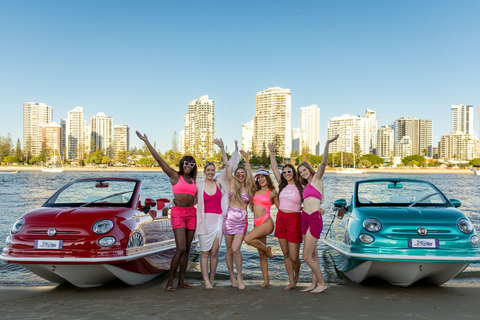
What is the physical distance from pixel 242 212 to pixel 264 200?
1.31 ft

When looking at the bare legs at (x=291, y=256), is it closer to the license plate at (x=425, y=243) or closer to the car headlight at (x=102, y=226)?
the license plate at (x=425, y=243)

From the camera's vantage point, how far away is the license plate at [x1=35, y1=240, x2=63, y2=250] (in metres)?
5.79

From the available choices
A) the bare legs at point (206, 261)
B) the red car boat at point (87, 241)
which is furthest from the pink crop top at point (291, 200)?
the red car boat at point (87, 241)

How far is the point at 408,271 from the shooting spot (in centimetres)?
620

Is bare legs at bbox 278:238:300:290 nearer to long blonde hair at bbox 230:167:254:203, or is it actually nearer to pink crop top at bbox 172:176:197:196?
long blonde hair at bbox 230:167:254:203

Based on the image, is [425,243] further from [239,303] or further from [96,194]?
[96,194]

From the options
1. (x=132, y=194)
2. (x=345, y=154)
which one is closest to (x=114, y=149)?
(x=345, y=154)

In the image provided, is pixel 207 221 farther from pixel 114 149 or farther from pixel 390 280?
pixel 114 149

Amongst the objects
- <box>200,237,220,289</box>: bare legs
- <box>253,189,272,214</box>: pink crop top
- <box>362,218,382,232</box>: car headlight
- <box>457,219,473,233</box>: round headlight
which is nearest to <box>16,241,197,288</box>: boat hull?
<box>200,237,220,289</box>: bare legs

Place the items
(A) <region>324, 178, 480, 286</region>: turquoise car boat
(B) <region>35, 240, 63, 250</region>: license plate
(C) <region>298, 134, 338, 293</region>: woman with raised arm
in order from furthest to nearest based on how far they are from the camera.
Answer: (C) <region>298, 134, 338, 293</region>: woman with raised arm < (A) <region>324, 178, 480, 286</region>: turquoise car boat < (B) <region>35, 240, 63, 250</region>: license plate

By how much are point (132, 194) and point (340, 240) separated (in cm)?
377

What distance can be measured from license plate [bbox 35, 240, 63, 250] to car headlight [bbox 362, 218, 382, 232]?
451 cm

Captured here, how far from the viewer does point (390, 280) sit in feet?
21.6

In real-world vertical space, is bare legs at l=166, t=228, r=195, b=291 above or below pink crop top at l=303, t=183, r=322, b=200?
below
